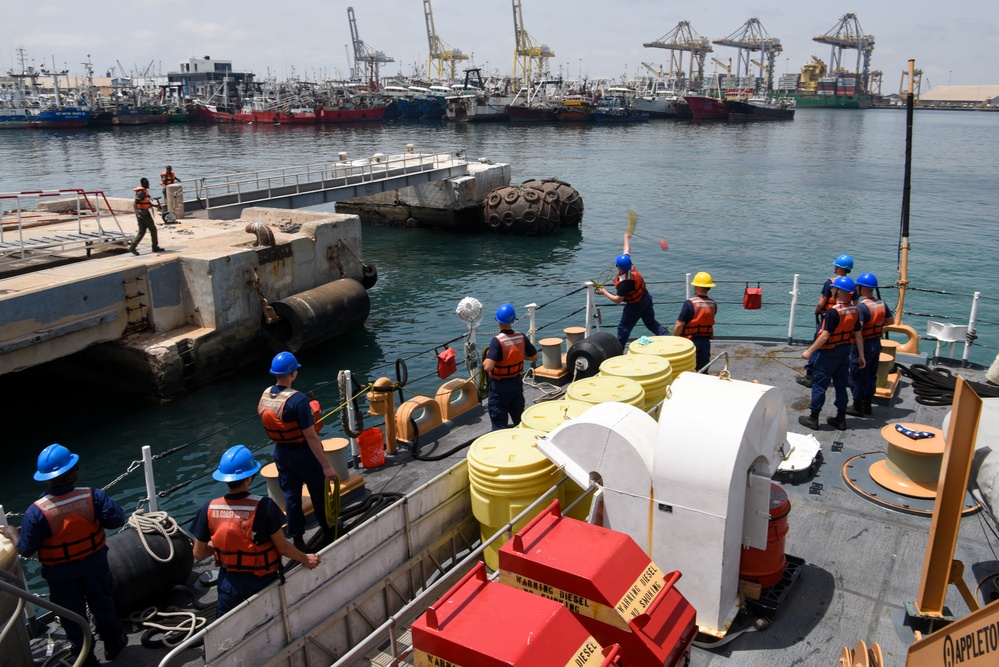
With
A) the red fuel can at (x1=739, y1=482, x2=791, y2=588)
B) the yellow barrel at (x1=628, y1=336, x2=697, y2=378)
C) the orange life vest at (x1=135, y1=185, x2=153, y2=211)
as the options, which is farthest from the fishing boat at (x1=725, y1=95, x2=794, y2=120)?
the red fuel can at (x1=739, y1=482, x2=791, y2=588)

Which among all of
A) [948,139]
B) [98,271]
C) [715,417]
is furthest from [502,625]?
[948,139]

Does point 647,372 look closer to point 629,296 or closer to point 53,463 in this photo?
point 629,296

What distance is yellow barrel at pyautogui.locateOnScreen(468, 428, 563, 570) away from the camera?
605 cm

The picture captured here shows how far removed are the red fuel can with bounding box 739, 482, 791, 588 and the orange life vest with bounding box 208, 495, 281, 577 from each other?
3630mm

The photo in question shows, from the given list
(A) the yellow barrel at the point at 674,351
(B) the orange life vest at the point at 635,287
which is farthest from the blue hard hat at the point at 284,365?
(B) the orange life vest at the point at 635,287

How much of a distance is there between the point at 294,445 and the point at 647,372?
12.7 feet

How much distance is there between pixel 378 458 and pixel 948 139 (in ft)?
370

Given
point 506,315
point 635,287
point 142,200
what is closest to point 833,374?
point 635,287

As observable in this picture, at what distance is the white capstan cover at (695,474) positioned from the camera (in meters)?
5.23

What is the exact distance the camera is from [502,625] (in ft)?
13.4

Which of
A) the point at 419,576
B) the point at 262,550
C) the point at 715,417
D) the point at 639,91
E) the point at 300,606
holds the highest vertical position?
the point at 639,91

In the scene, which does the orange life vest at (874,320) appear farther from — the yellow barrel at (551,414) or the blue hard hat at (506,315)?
the blue hard hat at (506,315)

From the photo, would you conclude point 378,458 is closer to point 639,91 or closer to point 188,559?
point 188,559

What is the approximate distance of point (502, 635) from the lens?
3.99 meters
